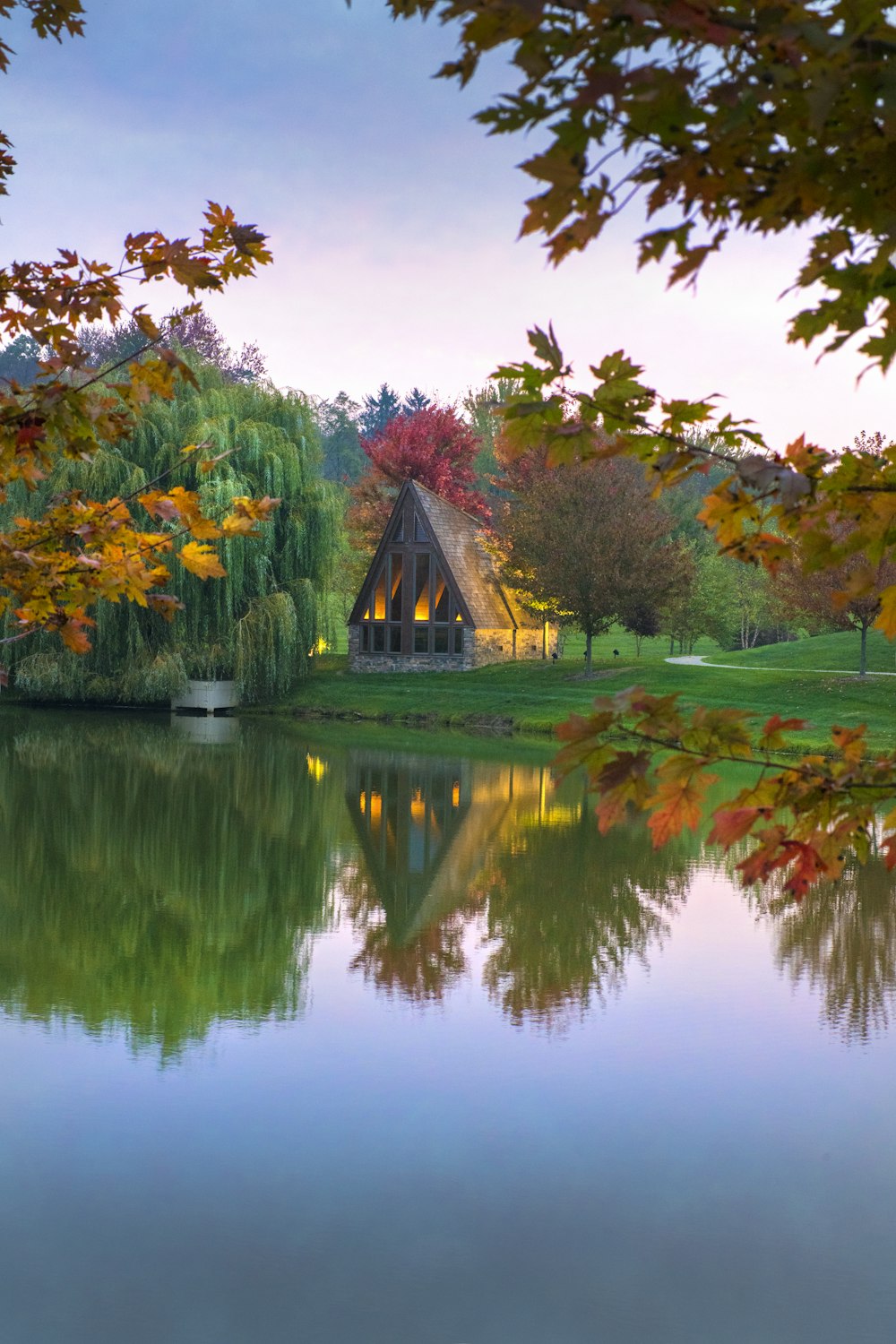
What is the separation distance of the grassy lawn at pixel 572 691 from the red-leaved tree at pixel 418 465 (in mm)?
8474

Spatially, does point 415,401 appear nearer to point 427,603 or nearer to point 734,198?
point 427,603

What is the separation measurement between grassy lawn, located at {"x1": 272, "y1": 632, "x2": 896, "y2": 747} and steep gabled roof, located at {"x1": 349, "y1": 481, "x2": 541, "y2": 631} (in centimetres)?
202

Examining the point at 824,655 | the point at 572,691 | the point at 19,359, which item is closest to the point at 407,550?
the point at 572,691

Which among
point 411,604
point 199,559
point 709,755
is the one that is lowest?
point 709,755

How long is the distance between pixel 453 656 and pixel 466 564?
3066 millimetres

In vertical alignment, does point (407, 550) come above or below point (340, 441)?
below

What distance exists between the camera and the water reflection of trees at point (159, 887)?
8.41m

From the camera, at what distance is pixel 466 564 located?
38.9 m

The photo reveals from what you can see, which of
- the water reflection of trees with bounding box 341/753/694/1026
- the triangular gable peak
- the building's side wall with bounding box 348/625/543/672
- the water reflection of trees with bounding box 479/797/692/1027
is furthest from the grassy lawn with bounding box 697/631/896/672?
the water reflection of trees with bounding box 479/797/692/1027

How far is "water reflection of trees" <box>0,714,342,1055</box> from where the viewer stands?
841cm

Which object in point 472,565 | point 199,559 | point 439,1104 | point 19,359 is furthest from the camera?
point 19,359

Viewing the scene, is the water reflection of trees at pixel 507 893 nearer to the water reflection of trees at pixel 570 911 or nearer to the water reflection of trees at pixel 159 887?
the water reflection of trees at pixel 570 911

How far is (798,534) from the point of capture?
9.53 feet

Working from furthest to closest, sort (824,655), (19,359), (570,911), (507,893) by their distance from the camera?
(19,359)
(824,655)
(507,893)
(570,911)
